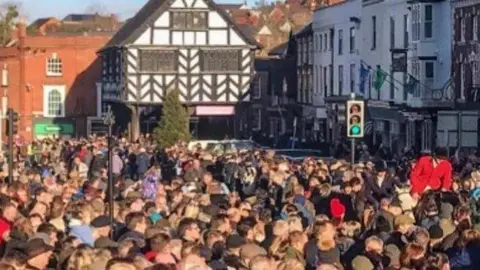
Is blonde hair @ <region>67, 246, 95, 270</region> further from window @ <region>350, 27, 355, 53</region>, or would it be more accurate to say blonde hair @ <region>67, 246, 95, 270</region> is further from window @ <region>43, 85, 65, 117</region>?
window @ <region>43, 85, 65, 117</region>

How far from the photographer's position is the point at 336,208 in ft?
78.8

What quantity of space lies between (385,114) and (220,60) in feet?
35.9

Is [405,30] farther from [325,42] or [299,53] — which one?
[299,53]

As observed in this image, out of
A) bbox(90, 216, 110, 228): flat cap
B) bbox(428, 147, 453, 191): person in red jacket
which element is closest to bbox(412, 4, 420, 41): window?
bbox(428, 147, 453, 191): person in red jacket

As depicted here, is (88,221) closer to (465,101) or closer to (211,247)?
(211,247)

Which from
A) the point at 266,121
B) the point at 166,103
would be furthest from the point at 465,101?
the point at 266,121

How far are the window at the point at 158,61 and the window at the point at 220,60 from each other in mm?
1518

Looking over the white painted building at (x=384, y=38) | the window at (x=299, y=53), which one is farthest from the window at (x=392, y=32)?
the window at (x=299, y=53)

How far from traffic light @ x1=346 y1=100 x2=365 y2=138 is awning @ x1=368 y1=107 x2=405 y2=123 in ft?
132

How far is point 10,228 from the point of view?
778 inches

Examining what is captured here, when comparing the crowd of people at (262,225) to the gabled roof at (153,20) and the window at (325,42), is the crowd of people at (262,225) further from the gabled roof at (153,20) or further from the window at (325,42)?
the window at (325,42)

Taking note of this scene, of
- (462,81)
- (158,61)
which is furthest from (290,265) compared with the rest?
(158,61)

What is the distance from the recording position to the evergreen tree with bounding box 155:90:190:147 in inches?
2630

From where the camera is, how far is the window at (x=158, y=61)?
79.5 m
